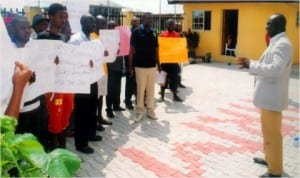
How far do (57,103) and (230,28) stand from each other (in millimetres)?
14359

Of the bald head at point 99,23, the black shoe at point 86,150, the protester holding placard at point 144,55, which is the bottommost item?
the black shoe at point 86,150

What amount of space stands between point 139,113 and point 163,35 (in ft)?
7.70

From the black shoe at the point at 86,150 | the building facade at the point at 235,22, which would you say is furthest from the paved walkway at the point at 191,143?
the building facade at the point at 235,22

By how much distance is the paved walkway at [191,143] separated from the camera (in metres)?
4.85

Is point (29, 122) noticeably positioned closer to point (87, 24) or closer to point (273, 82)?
point (87, 24)

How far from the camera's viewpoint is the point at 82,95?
16.6 ft

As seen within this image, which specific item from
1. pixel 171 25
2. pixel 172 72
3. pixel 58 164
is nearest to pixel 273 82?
pixel 58 164

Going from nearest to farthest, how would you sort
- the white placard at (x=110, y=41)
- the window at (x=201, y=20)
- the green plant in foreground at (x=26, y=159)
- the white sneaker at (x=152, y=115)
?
the green plant in foreground at (x=26, y=159)
the white placard at (x=110, y=41)
the white sneaker at (x=152, y=115)
the window at (x=201, y=20)

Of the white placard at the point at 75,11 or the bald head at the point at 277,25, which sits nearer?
the bald head at the point at 277,25

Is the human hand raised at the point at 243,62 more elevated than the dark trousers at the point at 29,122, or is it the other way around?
the human hand raised at the point at 243,62

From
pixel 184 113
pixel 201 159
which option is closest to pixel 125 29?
pixel 184 113

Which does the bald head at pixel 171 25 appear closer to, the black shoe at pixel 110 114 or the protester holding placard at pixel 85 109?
the black shoe at pixel 110 114

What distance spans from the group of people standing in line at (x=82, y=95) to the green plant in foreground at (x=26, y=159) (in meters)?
0.96

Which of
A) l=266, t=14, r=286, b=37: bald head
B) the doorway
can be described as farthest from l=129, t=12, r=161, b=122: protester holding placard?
the doorway
